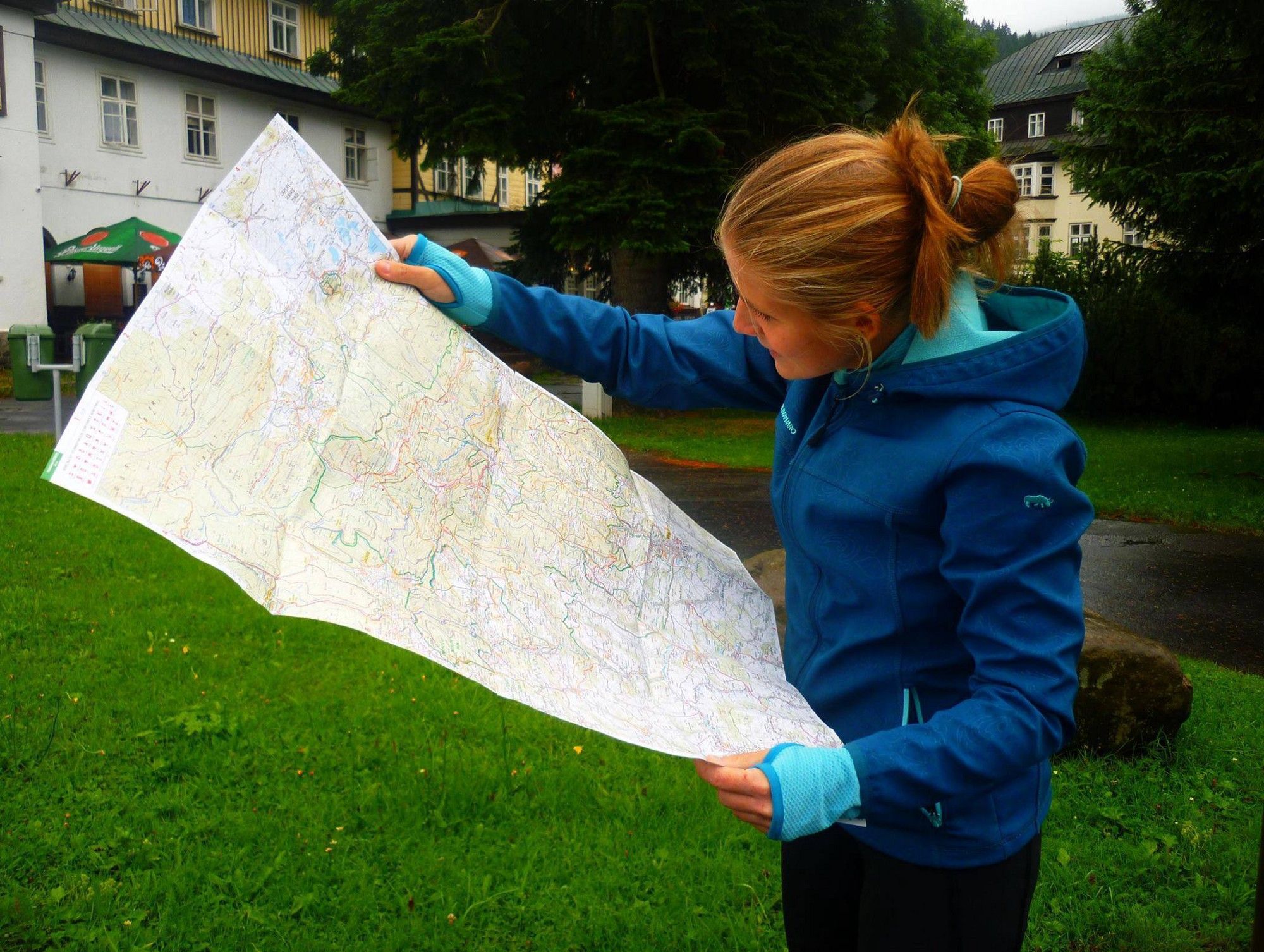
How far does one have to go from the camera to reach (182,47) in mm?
25797

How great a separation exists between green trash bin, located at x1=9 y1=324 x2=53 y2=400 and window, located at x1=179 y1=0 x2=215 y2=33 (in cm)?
1600

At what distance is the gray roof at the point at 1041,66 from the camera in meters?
48.8

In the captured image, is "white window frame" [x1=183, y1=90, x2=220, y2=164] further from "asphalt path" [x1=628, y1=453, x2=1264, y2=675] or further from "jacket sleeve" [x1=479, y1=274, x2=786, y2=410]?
"jacket sleeve" [x1=479, y1=274, x2=786, y2=410]

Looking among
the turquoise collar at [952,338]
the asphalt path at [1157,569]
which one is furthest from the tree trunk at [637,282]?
the turquoise collar at [952,338]

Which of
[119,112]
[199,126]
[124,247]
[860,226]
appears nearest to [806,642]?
[860,226]

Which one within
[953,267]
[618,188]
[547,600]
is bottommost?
[547,600]

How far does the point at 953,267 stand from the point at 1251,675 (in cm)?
512

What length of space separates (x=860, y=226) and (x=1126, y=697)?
3.56 meters

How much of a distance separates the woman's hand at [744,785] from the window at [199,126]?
2765 cm

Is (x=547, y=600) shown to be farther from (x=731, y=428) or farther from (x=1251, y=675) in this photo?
(x=731, y=428)

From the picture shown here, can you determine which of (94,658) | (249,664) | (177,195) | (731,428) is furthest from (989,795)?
(177,195)

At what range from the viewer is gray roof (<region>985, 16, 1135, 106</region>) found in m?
48.8

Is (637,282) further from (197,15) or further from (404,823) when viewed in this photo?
(197,15)

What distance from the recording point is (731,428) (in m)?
Answer: 17.0
